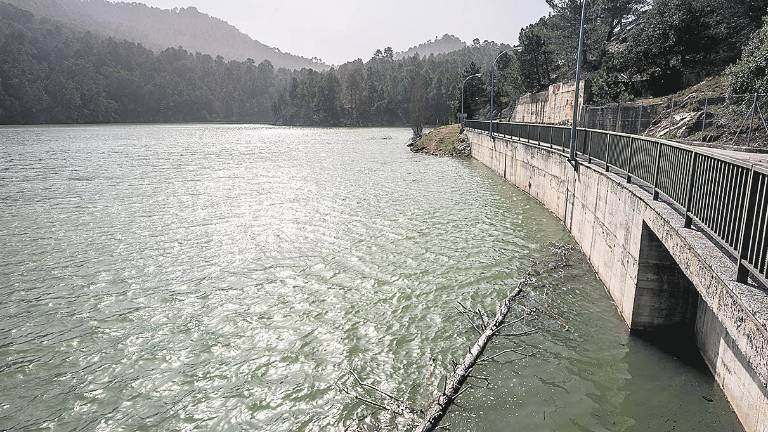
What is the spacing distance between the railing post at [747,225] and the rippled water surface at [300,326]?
8.35 ft

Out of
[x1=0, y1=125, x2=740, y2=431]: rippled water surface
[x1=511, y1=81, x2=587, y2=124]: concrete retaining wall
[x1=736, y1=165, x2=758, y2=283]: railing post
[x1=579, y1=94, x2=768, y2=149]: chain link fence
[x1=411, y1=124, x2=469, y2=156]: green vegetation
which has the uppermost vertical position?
[x1=511, y1=81, x2=587, y2=124]: concrete retaining wall

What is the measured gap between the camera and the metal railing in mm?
4930

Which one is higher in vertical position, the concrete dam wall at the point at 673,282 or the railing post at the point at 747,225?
the railing post at the point at 747,225

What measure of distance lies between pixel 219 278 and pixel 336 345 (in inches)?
193

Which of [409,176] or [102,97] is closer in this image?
[409,176]

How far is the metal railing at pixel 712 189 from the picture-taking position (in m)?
4.93

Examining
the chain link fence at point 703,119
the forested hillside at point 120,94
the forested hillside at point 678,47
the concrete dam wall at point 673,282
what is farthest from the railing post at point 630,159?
the forested hillside at point 120,94

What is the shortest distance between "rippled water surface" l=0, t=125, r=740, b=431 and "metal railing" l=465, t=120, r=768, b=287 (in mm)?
2544

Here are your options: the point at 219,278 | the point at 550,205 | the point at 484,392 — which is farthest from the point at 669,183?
the point at 550,205

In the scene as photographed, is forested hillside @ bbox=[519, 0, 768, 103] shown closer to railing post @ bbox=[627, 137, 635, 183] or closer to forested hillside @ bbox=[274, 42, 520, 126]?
railing post @ bbox=[627, 137, 635, 183]

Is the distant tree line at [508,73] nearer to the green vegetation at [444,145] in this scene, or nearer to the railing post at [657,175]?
the green vegetation at [444,145]

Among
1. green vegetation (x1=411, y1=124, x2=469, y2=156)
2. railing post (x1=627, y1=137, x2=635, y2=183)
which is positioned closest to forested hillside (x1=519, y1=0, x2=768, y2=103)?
green vegetation (x1=411, y1=124, x2=469, y2=156)

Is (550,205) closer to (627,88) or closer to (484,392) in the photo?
(484,392)

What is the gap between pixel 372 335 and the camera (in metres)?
9.21
